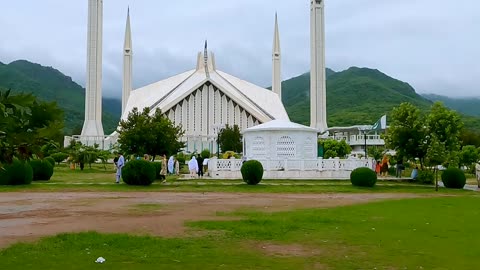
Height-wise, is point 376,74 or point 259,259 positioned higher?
point 376,74

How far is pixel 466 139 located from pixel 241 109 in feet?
73.2

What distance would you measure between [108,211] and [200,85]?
46399 mm

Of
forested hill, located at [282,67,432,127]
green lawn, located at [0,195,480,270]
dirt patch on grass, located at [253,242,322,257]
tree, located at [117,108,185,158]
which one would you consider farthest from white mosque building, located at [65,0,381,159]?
dirt patch on grass, located at [253,242,322,257]

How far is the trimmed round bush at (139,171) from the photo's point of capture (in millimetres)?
19141

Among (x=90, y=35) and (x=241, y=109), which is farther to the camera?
(x=241, y=109)

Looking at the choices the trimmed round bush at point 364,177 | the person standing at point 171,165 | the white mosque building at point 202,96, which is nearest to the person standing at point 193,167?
the person standing at point 171,165

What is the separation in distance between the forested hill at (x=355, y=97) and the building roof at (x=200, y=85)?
2698cm

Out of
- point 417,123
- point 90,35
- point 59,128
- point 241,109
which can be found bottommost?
point 59,128

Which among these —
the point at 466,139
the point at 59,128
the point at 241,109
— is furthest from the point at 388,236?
the point at 241,109

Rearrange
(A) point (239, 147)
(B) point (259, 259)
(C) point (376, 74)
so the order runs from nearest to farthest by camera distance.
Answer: (B) point (259, 259) < (A) point (239, 147) < (C) point (376, 74)

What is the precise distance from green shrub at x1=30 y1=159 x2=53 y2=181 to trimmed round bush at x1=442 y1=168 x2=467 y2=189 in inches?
608

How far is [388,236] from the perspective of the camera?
26.1 feet

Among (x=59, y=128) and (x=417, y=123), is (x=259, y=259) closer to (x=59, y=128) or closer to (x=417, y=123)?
(x=59, y=128)

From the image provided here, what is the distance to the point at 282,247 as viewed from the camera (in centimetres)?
702
